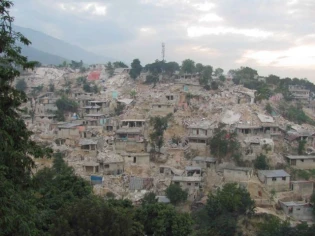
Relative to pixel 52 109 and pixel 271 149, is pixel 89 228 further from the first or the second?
pixel 52 109

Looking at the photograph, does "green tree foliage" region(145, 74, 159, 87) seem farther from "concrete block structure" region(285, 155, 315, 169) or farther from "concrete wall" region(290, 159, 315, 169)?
"concrete wall" region(290, 159, 315, 169)

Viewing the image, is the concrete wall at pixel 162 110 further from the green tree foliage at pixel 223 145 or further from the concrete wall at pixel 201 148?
the green tree foliage at pixel 223 145

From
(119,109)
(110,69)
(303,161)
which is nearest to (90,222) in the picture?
(303,161)

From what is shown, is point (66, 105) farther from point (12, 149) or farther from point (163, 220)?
point (12, 149)

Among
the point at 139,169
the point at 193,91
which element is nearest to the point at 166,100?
the point at 193,91

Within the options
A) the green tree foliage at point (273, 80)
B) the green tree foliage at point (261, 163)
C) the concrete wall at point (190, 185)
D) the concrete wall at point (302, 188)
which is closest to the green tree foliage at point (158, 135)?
the concrete wall at point (190, 185)

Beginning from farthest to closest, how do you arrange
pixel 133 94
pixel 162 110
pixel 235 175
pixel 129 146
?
1. pixel 133 94
2. pixel 162 110
3. pixel 129 146
4. pixel 235 175

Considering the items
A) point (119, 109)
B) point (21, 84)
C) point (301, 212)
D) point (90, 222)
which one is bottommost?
point (301, 212)
